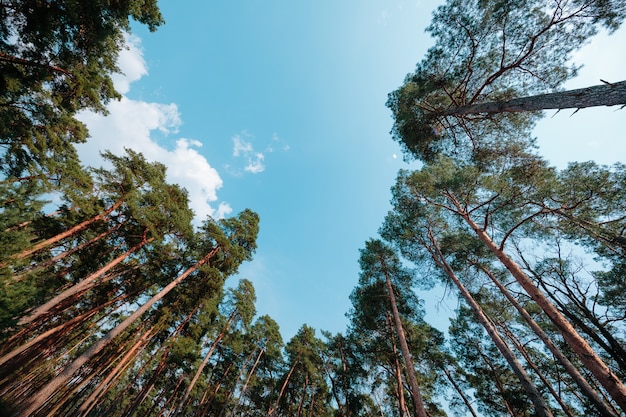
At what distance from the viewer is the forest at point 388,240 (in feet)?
23.2

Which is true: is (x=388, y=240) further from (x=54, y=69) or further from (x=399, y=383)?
(x=54, y=69)

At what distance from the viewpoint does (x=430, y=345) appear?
16.2 m

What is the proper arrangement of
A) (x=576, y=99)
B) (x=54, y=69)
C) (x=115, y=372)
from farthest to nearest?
(x=115, y=372) < (x=54, y=69) < (x=576, y=99)

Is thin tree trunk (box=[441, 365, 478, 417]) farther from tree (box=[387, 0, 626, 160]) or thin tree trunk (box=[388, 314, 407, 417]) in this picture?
tree (box=[387, 0, 626, 160])

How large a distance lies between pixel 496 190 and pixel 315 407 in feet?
76.4

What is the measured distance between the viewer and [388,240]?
15375 mm

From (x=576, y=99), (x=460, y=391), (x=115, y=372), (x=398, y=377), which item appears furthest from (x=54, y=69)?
(x=460, y=391)

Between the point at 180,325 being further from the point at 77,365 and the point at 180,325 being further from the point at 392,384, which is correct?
the point at 392,384

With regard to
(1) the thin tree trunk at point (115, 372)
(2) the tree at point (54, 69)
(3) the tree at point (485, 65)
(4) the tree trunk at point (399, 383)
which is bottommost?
(1) the thin tree trunk at point (115, 372)

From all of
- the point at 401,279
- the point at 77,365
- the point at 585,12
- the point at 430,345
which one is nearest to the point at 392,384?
the point at 430,345

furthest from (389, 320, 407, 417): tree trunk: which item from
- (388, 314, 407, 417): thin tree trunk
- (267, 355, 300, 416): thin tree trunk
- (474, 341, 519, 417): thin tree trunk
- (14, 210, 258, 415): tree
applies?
(14, 210, 258, 415): tree

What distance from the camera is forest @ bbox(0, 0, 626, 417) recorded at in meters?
7.09

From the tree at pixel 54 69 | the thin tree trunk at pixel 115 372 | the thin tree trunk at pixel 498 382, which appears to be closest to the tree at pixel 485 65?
the tree at pixel 54 69

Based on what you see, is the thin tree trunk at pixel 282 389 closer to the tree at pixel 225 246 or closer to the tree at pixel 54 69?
the tree at pixel 225 246
